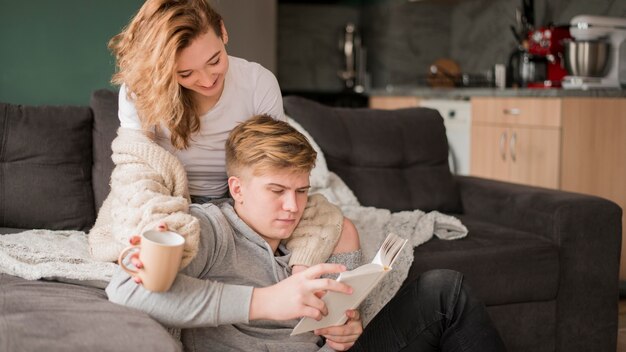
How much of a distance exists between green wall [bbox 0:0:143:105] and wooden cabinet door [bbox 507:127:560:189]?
6.90 feet

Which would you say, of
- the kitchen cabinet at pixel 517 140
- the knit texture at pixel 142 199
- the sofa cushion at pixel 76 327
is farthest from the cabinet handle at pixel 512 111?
the sofa cushion at pixel 76 327

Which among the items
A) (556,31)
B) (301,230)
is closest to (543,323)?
(301,230)

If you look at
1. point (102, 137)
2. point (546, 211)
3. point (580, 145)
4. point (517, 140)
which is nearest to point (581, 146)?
point (580, 145)

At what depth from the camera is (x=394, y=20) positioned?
6.35 metres

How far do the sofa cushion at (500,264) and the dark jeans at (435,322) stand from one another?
665mm

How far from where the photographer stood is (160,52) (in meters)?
1.74

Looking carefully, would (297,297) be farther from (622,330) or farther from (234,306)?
(622,330)

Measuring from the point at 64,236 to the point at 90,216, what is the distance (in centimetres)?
23

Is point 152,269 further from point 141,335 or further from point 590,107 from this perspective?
point 590,107

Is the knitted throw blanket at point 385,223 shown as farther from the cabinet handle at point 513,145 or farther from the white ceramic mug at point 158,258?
the cabinet handle at point 513,145

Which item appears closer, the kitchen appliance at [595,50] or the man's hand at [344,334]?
the man's hand at [344,334]

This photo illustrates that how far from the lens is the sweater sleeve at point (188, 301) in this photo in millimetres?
1367

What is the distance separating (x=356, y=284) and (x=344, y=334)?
26 centimetres

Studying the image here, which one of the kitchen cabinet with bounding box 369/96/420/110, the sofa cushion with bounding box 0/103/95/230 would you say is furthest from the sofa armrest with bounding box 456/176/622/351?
the kitchen cabinet with bounding box 369/96/420/110
